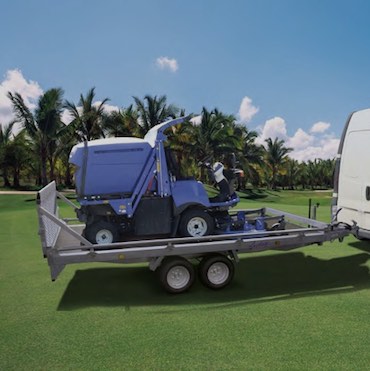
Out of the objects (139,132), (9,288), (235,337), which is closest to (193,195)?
(235,337)

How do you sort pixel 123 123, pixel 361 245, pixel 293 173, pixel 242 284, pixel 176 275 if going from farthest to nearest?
pixel 293 173, pixel 123 123, pixel 361 245, pixel 242 284, pixel 176 275

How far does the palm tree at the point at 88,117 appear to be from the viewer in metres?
34.2

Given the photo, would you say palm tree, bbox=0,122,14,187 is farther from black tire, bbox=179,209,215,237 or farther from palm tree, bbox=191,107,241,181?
black tire, bbox=179,209,215,237

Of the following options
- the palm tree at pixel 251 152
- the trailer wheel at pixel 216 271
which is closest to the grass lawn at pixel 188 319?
the trailer wheel at pixel 216 271

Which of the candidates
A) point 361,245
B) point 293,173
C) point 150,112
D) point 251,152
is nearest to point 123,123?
point 150,112

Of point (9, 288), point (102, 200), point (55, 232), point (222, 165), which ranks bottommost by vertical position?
point (9, 288)

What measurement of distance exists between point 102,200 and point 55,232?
90 cm

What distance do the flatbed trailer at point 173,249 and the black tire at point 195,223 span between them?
551mm

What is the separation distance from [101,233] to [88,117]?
29364 mm

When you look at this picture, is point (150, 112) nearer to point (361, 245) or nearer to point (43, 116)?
point (43, 116)

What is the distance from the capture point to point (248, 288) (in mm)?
6363

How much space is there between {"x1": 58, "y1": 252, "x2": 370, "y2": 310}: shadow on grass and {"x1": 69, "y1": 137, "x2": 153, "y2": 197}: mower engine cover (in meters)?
1.56

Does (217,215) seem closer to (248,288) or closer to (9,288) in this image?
(248,288)

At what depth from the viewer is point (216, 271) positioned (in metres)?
6.21
